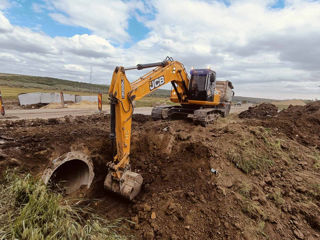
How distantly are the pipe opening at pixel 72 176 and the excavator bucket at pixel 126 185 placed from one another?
1031 mm

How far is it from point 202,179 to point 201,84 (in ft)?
16.5

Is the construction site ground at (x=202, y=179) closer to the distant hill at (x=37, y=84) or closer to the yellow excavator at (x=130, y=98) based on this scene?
the yellow excavator at (x=130, y=98)

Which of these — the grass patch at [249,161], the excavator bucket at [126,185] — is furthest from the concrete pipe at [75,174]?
the grass patch at [249,161]

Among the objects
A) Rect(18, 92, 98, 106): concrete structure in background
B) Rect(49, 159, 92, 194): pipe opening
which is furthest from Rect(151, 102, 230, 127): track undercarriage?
Rect(18, 92, 98, 106): concrete structure in background

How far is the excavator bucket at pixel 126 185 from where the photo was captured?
4.04 metres

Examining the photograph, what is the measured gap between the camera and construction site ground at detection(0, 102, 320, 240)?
345 cm

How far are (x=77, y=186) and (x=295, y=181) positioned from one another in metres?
5.73

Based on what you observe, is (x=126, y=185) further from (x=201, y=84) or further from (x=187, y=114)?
(x=201, y=84)

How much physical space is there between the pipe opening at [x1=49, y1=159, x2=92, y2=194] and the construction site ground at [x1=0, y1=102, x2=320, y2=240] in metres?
0.35

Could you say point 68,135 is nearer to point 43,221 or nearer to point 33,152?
point 33,152

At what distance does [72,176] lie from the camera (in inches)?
206

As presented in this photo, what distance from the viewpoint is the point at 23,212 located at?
2.39m

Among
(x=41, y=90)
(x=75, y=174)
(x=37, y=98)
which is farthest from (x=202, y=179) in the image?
(x=41, y=90)

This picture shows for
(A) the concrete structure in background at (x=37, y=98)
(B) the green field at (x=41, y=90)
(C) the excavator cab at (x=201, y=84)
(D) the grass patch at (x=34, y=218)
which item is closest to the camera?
(D) the grass patch at (x=34, y=218)
